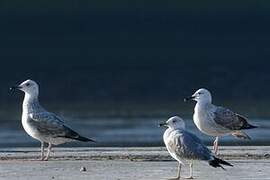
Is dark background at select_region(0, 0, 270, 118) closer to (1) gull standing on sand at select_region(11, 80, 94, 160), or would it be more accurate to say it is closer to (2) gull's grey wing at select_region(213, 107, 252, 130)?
(2) gull's grey wing at select_region(213, 107, 252, 130)

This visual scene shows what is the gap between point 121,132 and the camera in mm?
23203

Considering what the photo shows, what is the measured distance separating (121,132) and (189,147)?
6947 millimetres

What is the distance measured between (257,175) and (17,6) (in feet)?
96.2

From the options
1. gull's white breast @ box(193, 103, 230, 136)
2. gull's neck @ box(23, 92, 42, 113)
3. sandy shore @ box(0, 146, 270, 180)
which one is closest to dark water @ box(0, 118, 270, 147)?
gull's white breast @ box(193, 103, 230, 136)

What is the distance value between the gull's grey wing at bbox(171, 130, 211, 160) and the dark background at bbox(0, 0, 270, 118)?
30.9 feet

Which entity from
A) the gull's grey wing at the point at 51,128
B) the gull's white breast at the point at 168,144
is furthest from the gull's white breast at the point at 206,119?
the gull's white breast at the point at 168,144

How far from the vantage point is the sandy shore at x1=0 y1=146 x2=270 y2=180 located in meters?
16.3

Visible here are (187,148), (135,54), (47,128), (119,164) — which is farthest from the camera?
(135,54)

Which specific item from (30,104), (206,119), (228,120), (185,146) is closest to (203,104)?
(206,119)

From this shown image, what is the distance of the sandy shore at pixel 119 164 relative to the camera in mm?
16344

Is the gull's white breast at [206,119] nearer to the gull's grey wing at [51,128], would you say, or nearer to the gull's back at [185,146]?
the gull's grey wing at [51,128]

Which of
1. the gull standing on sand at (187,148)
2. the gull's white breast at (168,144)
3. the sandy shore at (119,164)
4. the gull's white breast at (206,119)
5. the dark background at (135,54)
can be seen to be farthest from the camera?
the dark background at (135,54)

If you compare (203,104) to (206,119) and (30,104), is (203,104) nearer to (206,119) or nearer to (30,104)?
(206,119)

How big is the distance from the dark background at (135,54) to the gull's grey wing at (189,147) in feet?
30.9
